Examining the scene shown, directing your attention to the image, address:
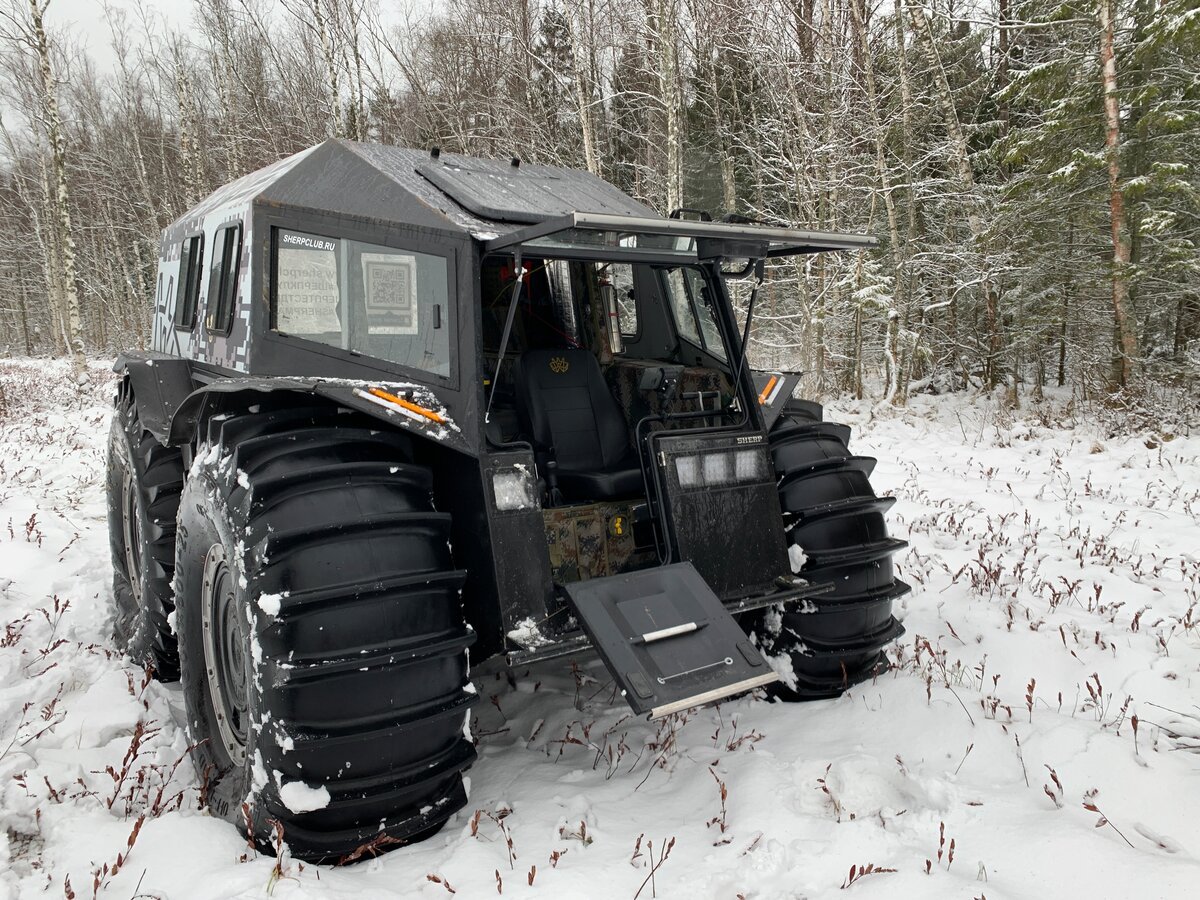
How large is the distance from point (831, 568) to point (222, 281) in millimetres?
3254

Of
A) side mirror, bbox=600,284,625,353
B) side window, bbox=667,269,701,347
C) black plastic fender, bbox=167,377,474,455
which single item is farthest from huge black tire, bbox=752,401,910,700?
black plastic fender, bbox=167,377,474,455

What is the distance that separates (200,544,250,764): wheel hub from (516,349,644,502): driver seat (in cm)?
150

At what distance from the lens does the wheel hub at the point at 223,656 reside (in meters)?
3.09

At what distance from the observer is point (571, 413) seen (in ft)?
13.5

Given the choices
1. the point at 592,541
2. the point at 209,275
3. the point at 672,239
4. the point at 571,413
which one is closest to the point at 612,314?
the point at 571,413

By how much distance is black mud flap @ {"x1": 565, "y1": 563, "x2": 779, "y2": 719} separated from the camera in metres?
2.79

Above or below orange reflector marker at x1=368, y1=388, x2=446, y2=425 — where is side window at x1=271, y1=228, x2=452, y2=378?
above

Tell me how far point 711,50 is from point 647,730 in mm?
17711

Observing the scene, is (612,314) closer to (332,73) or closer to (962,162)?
(962,162)

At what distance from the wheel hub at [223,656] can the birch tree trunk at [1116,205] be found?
1211 cm

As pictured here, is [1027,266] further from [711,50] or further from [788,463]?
[788,463]

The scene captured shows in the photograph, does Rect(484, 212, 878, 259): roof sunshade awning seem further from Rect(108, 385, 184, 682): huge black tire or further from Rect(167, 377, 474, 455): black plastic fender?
Rect(108, 385, 184, 682): huge black tire

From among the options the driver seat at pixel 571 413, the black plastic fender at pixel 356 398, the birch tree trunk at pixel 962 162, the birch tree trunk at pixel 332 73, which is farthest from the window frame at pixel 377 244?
the birch tree trunk at pixel 332 73

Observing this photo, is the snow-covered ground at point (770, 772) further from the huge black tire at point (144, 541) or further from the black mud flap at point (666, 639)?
the black mud flap at point (666, 639)
